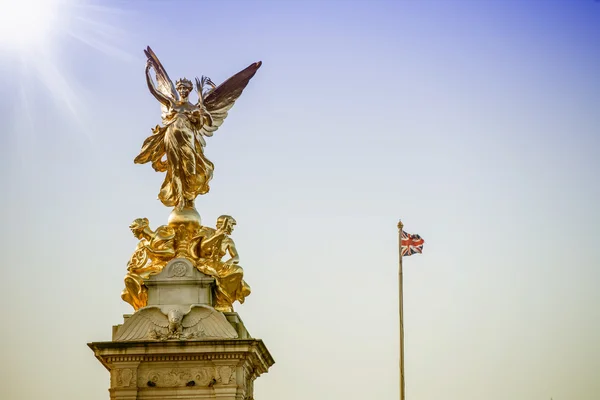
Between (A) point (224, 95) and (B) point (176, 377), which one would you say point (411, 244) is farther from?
(B) point (176, 377)

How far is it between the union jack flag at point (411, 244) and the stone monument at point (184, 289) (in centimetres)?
848

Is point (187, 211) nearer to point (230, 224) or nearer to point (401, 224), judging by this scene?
point (230, 224)

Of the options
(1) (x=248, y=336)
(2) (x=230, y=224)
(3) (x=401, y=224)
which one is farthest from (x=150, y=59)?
(3) (x=401, y=224)

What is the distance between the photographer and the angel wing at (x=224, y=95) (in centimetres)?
3703

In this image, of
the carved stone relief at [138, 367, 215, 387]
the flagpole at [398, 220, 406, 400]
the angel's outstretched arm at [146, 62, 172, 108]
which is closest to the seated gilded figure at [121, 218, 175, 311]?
the carved stone relief at [138, 367, 215, 387]

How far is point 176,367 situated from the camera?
33.7m

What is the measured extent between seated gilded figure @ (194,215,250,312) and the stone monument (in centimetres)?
2

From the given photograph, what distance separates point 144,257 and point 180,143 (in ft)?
9.53

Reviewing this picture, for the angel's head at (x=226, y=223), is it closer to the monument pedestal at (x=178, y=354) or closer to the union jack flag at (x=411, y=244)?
the monument pedestal at (x=178, y=354)

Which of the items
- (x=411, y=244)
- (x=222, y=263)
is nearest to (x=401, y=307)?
(x=411, y=244)

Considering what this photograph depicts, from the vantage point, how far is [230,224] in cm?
3522

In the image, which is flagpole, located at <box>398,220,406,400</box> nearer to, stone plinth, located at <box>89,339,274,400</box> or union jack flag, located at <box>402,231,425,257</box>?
union jack flag, located at <box>402,231,425,257</box>

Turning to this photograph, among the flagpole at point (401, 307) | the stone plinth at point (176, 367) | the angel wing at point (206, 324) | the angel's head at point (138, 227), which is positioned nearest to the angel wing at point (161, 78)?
the angel's head at point (138, 227)

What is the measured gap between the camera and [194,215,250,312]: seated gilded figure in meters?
34.8
